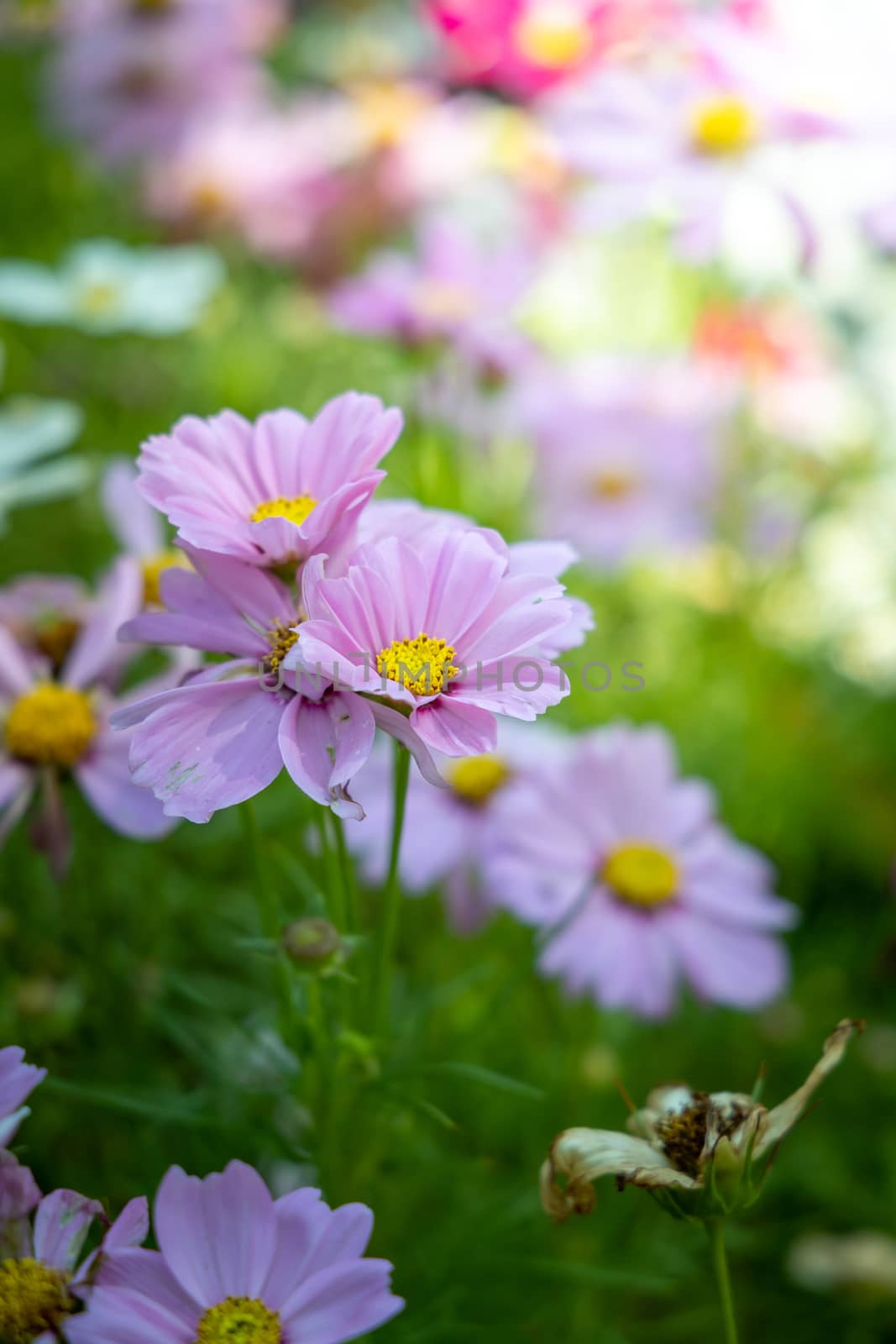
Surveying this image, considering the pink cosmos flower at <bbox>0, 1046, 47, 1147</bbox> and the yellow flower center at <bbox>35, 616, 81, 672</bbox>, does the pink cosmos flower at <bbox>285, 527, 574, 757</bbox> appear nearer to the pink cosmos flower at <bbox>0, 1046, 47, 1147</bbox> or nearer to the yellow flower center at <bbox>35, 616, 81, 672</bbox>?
the pink cosmos flower at <bbox>0, 1046, 47, 1147</bbox>

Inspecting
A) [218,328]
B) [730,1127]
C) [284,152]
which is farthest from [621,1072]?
[284,152]

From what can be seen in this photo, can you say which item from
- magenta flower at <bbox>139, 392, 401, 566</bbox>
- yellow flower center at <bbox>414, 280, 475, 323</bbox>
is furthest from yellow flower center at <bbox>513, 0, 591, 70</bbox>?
magenta flower at <bbox>139, 392, 401, 566</bbox>

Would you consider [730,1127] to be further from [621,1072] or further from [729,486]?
[729,486]

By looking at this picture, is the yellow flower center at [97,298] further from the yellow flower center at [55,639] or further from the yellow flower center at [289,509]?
the yellow flower center at [289,509]

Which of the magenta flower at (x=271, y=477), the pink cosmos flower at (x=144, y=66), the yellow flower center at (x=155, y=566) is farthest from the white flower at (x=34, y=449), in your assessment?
the pink cosmos flower at (x=144, y=66)

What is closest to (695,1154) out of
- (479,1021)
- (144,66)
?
(479,1021)
